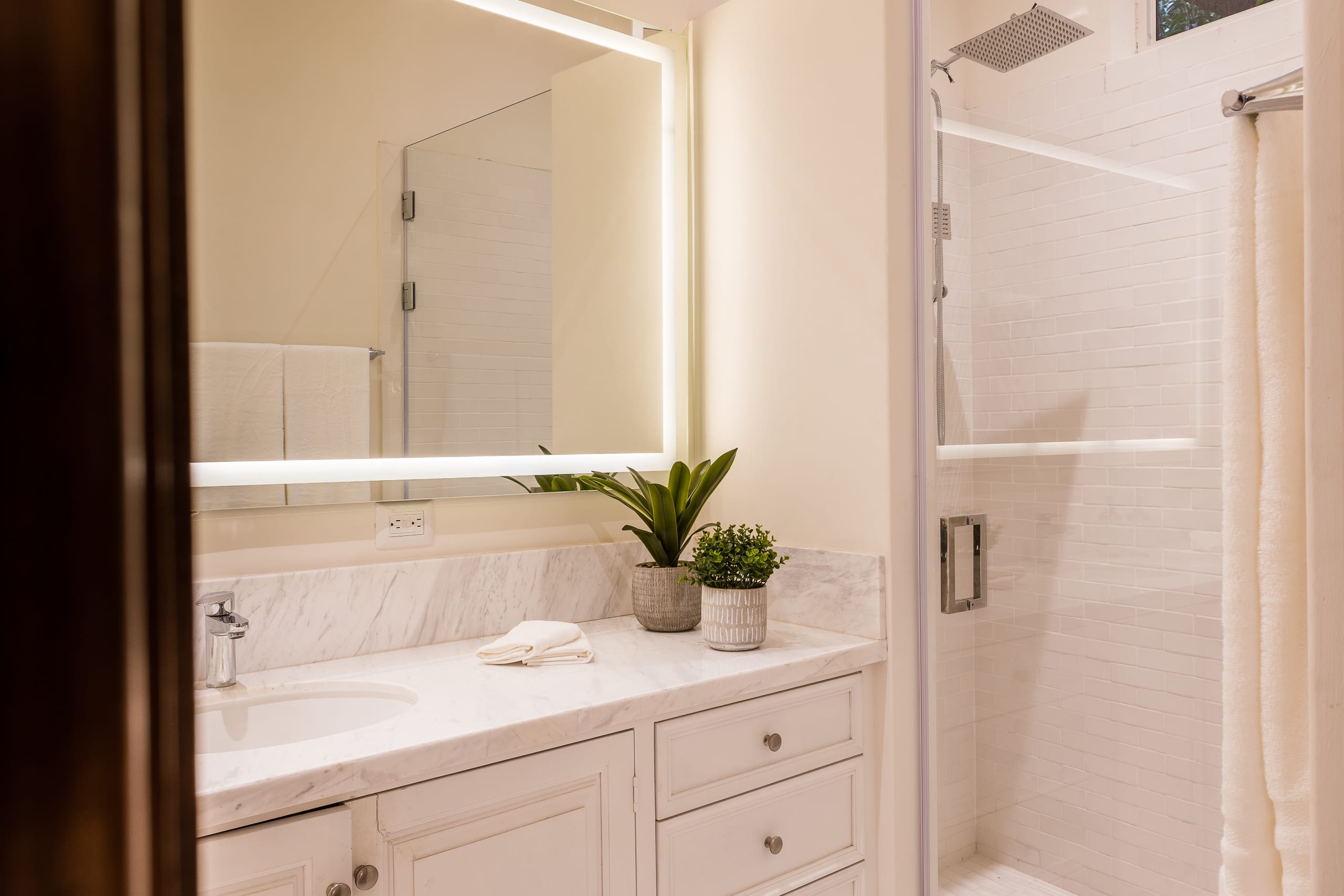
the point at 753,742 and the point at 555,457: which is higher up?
the point at 555,457

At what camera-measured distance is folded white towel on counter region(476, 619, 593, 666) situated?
1.42 meters

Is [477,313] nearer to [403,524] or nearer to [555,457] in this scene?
[555,457]

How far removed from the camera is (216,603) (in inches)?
49.3

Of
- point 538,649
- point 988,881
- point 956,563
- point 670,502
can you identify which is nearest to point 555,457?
point 670,502

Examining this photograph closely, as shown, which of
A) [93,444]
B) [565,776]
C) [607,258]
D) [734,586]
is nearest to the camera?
[93,444]

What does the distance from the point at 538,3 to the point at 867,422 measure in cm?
112

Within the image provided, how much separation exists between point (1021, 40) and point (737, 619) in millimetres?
1084

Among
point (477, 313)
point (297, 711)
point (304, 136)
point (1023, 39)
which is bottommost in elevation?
point (297, 711)

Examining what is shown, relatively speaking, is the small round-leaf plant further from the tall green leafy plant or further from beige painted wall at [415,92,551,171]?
beige painted wall at [415,92,551,171]

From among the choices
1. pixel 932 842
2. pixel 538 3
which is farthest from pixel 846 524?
pixel 538 3

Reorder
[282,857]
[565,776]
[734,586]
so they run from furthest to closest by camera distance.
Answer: [734,586] → [565,776] → [282,857]

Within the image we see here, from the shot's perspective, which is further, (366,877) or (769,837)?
(769,837)

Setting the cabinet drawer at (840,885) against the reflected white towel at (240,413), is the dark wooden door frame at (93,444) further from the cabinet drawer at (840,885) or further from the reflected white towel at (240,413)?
the cabinet drawer at (840,885)

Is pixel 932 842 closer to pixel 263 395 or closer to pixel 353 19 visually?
pixel 263 395
